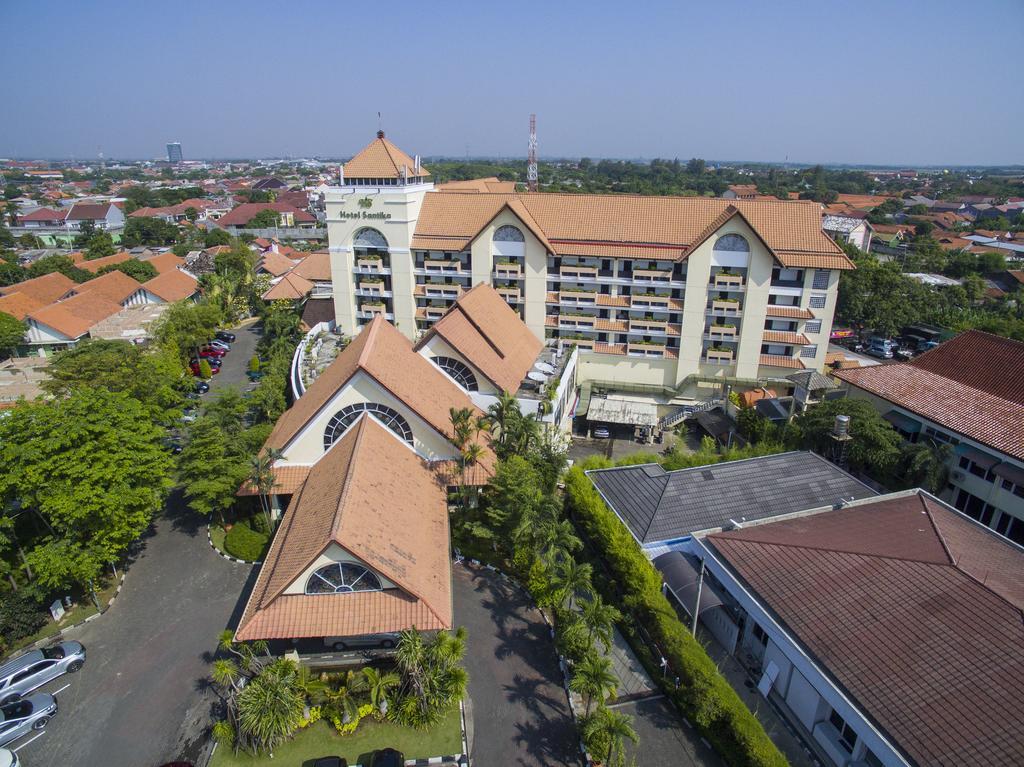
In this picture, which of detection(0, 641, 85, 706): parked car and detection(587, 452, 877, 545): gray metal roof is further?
detection(587, 452, 877, 545): gray metal roof

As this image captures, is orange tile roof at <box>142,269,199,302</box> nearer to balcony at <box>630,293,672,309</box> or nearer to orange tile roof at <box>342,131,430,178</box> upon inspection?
orange tile roof at <box>342,131,430,178</box>

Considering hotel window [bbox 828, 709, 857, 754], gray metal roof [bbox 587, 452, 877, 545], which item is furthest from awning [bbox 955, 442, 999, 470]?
hotel window [bbox 828, 709, 857, 754]

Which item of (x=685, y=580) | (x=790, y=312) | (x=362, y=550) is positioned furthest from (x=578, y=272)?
(x=362, y=550)

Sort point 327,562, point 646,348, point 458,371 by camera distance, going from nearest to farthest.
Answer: point 327,562 < point 458,371 < point 646,348

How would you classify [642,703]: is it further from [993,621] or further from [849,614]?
[993,621]

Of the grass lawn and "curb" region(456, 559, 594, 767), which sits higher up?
"curb" region(456, 559, 594, 767)

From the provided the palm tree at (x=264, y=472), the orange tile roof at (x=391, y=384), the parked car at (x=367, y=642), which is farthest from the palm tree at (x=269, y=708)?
the orange tile roof at (x=391, y=384)

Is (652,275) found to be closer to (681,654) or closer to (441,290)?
(441,290)
